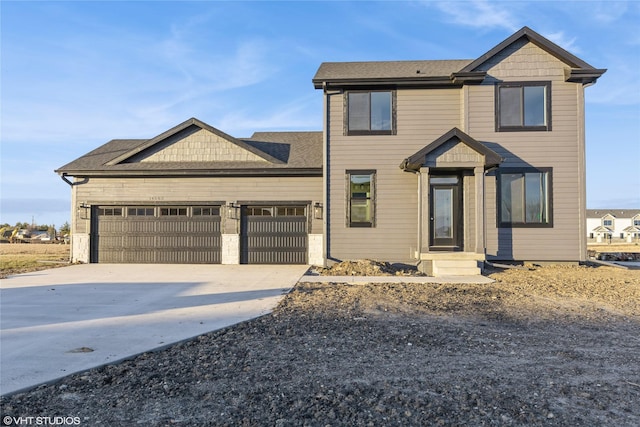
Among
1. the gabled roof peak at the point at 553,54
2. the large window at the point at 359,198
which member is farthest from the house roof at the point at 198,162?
the gabled roof peak at the point at 553,54

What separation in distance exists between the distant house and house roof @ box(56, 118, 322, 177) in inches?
2899

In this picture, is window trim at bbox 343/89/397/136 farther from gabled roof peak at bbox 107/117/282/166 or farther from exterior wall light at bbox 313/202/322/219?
gabled roof peak at bbox 107/117/282/166

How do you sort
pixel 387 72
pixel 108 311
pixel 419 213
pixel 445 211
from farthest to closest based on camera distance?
1. pixel 387 72
2. pixel 445 211
3. pixel 419 213
4. pixel 108 311

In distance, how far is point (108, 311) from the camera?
6.73 meters

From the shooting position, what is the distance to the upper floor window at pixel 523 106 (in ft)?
40.1

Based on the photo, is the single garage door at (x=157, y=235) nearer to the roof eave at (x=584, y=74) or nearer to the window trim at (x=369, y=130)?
the window trim at (x=369, y=130)

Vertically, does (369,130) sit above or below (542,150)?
above

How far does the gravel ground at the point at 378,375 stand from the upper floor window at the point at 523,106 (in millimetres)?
6938

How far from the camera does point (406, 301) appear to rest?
755 centimetres

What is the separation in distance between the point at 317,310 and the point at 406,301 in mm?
1803

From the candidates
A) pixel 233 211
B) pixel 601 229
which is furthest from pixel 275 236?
pixel 601 229

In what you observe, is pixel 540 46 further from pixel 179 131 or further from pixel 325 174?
pixel 179 131

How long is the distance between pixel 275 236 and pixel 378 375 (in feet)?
34.5

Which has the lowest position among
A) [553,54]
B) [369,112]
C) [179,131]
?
[179,131]
